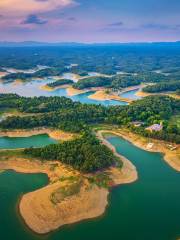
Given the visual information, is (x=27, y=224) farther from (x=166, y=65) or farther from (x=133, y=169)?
(x=166, y=65)

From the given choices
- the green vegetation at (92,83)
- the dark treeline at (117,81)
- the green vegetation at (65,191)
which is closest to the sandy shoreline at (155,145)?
the green vegetation at (65,191)

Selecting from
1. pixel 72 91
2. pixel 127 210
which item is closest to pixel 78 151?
pixel 127 210

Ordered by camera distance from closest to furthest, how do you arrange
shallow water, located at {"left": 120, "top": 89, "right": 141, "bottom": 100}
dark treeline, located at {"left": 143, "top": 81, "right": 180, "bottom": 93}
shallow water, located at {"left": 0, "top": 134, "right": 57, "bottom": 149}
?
shallow water, located at {"left": 0, "top": 134, "right": 57, "bottom": 149} < shallow water, located at {"left": 120, "top": 89, "right": 141, "bottom": 100} < dark treeline, located at {"left": 143, "top": 81, "right": 180, "bottom": 93}

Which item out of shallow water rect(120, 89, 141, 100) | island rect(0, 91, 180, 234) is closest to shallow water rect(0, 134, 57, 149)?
island rect(0, 91, 180, 234)

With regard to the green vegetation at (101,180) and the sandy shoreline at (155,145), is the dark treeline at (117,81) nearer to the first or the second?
the sandy shoreline at (155,145)

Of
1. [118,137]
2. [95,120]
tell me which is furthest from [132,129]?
[95,120]

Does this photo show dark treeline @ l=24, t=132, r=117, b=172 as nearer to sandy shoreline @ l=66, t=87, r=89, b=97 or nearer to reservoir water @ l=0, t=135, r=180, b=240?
reservoir water @ l=0, t=135, r=180, b=240
